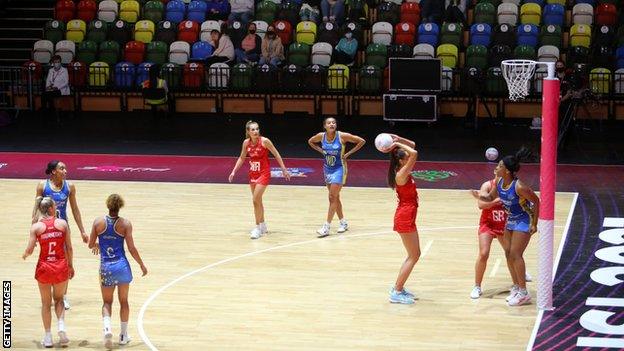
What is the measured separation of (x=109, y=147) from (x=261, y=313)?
1196 centimetres

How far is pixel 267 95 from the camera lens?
91.3 feet

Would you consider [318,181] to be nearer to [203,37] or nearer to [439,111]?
[439,111]

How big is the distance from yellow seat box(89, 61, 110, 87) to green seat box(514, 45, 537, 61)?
9.83 meters

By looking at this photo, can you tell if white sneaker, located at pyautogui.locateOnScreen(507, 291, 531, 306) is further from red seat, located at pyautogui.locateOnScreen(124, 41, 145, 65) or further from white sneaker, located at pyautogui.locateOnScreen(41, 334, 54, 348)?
red seat, located at pyautogui.locateOnScreen(124, 41, 145, 65)

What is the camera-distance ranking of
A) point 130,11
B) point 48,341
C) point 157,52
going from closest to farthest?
1. point 48,341
2. point 157,52
3. point 130,11

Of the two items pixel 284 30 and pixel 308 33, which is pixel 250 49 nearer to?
pixel 284 30

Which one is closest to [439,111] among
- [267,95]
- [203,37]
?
[267,95]

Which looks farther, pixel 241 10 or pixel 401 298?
pixel 241 10

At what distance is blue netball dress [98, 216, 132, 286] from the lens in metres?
12.0

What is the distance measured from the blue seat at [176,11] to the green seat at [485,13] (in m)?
7.38

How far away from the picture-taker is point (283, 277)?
15.0 meters

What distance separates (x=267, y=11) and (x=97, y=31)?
14.2 feet

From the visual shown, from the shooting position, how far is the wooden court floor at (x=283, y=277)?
1265cm

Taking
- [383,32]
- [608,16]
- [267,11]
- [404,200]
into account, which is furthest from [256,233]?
[608,16]
